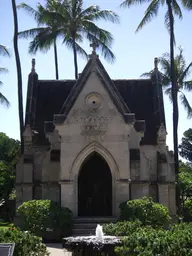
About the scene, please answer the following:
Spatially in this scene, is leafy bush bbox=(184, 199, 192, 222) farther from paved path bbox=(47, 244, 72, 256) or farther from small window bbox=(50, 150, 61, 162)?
paved path bbox=(47, 244, 72, 256)

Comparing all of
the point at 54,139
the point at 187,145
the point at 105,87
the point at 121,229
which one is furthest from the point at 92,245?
the point at 187,145

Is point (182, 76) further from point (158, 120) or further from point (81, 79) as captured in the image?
point (81, 79)

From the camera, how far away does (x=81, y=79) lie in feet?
78.2

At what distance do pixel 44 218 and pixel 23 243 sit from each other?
782 cm

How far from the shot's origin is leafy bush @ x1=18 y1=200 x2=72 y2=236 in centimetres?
1984

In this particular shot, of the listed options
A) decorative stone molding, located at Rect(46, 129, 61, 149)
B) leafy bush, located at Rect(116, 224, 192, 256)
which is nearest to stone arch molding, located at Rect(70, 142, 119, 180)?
decorative stone molding, located at Rect(46, 129, 61, 149)

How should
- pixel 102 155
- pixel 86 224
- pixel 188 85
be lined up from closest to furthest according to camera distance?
pixel 86 224
pixel 102 155
pixel 188 85

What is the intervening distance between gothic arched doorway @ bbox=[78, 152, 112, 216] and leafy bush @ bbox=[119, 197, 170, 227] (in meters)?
3.70

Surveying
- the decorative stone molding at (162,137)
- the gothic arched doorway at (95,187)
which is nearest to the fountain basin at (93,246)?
the gothic arched doorway at (95,187)

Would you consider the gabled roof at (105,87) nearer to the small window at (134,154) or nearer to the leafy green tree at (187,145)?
the small window at (134,154)

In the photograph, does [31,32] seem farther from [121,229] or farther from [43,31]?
[121,229]

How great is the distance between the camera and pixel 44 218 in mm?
19906

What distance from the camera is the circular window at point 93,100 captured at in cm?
2364

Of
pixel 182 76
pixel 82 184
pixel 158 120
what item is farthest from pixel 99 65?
pixel 182 76
